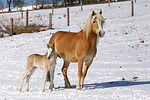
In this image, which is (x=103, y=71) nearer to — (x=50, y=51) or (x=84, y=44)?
(x=84, y=44)

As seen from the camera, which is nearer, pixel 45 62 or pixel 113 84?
pixel 45 62

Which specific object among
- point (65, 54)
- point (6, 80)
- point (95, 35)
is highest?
point (95, 35)

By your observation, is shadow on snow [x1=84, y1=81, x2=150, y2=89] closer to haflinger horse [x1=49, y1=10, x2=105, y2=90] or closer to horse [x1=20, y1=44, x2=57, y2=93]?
haflinger horse [x1=49, y1=10, x2=105, y2=90]

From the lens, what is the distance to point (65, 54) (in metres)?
7.75

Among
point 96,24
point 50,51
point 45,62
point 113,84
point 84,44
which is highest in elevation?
point 96,24

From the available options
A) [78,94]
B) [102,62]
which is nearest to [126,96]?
[78,94]

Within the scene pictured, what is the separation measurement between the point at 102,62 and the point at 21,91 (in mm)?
5166

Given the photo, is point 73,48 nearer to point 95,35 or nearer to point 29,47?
point 95,35

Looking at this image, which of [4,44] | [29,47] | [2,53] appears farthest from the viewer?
[4,44]

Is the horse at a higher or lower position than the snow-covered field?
higher

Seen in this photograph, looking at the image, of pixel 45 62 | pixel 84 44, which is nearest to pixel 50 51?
pixel 45 62

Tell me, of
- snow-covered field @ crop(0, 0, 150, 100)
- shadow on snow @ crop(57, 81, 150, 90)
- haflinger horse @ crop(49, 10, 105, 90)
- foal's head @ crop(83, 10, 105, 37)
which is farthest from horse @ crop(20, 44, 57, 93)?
shadow on snow @ crop(57, 81, 150, 90)

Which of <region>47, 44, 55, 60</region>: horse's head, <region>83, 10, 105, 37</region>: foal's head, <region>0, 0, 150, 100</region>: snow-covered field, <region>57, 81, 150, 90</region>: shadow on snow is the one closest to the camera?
<region>83, 10, 105, 37</region>: foal's head

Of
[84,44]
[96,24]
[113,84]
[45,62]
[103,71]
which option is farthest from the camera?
[103,71]
